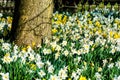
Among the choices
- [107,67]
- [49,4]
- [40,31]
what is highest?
[49,4]

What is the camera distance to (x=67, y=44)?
197 inches

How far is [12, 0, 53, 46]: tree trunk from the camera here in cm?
512

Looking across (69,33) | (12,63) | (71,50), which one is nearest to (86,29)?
(69,33)

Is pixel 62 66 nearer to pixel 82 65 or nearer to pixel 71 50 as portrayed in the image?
pixel 82 65

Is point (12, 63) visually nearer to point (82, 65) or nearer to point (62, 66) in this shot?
point (62, 66)

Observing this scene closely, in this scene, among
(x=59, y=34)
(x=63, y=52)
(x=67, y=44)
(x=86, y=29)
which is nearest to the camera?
(x=63, y=52)

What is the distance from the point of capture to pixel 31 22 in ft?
16.8

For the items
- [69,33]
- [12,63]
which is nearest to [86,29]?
[69,33]

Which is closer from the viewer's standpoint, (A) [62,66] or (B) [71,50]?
(A) [62,66]

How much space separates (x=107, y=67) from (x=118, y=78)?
0.65 m

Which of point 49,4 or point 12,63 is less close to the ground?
point 49,4

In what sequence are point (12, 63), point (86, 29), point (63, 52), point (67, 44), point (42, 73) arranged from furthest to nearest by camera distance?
point (86, 29) < point (67, 44) < point (63, 52) < point (12, 63) < point (42, 73)

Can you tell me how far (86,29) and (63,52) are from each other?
2.19 m

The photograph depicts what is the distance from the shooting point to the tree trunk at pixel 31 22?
512cm
